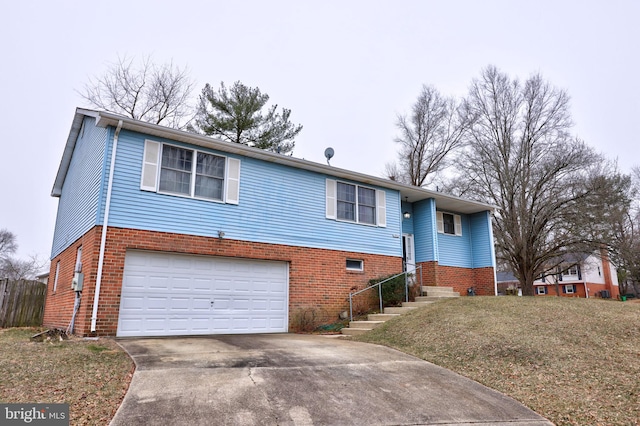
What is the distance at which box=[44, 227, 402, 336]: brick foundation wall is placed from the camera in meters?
9.00

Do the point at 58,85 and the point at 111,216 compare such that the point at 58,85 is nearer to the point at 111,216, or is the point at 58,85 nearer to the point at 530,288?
the point at 111,216

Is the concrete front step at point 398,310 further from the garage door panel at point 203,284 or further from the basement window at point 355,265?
the garage door panel at point 203,284

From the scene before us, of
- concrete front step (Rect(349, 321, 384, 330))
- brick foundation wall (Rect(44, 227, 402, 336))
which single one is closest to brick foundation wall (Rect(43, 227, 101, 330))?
brick foundation wall (Rect(44, 227, 402, 336))

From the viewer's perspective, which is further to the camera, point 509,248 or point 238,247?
point 509,248

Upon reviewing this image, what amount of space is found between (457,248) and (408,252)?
8.13 ft

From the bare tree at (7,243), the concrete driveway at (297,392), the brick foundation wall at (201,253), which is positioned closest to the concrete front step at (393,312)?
the brick foundation wall at (201,253)

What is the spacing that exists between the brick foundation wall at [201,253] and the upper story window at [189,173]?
1207mm

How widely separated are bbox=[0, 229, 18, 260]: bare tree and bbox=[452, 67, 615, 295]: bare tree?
47.1 meters

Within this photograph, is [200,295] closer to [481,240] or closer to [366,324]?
[366,324]

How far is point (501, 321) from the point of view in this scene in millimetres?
9070

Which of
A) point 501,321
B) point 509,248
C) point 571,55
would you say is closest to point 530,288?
point 509,248

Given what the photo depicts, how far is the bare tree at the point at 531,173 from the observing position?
734 inches

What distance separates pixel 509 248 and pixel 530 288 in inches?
→ 84.8

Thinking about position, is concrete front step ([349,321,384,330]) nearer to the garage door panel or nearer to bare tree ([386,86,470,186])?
the garage door panel
